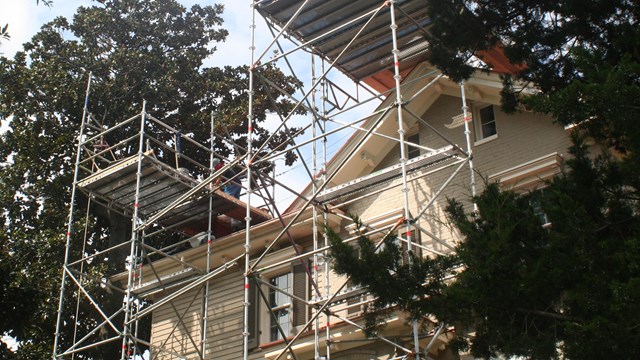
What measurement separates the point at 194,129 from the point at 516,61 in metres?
17.9

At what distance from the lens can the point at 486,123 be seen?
18266 mm

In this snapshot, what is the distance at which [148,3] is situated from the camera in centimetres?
3366

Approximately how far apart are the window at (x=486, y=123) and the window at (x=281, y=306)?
466 cm

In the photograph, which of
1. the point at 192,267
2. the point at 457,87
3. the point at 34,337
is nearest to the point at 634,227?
the point at 457,87

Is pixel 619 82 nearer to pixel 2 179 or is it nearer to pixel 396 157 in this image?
pixel 396 157

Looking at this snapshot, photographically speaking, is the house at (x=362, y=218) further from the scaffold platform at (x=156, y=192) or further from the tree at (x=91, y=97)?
the tree at (x=91, y=97)

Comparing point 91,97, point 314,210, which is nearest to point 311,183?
point 314,210

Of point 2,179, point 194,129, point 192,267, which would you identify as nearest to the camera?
point 192,267

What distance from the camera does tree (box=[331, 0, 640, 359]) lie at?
10.0 m

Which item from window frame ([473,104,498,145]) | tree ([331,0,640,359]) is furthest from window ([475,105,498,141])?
tree ([331,0,640,359])

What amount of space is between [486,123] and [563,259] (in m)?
7.97

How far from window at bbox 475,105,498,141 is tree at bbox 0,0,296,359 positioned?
1155 cm

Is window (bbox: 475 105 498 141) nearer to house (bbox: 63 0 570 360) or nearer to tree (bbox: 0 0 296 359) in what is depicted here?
house (bbox: 63 0 570 360)

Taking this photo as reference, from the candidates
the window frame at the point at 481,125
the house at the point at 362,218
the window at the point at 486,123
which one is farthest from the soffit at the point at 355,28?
the window at the point at 486,123
